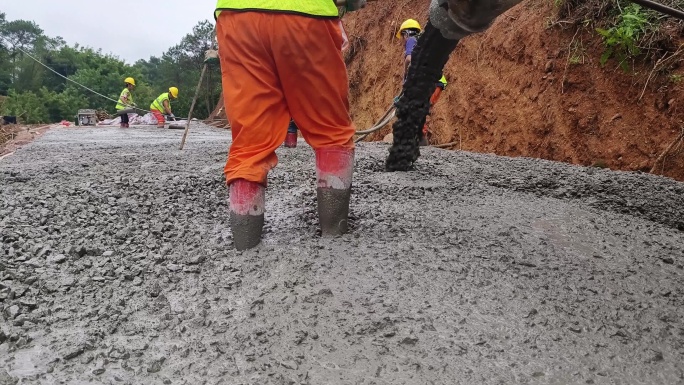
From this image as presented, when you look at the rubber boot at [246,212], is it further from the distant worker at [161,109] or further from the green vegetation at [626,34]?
the distant worker at [161,109]

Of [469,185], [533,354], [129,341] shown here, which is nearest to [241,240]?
[129,341]

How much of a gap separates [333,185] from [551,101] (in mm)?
5407

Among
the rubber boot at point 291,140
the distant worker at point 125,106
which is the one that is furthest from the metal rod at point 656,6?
the distant worker at point 125,106

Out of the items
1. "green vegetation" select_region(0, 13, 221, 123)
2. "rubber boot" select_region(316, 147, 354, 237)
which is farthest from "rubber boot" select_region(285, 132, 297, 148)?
"green vegetation" select_region(0, 13, 221, 123)

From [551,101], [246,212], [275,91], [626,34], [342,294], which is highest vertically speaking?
[626,34]

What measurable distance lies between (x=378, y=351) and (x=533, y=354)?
36 cm

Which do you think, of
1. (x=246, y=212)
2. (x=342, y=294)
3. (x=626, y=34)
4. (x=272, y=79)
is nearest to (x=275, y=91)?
(x=272, y=79)

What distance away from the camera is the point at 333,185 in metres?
1.78

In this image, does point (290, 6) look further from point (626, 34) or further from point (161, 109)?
point (161, 109)

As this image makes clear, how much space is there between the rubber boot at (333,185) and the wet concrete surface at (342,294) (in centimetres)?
7

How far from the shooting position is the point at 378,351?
1197 mm

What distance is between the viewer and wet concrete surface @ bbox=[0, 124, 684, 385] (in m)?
1.16

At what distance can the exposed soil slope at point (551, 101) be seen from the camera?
5.17m

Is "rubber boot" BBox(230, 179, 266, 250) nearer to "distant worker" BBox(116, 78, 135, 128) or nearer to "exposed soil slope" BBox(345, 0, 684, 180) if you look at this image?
"exposed soil slope" BBox(345, 0, 684, 180)
